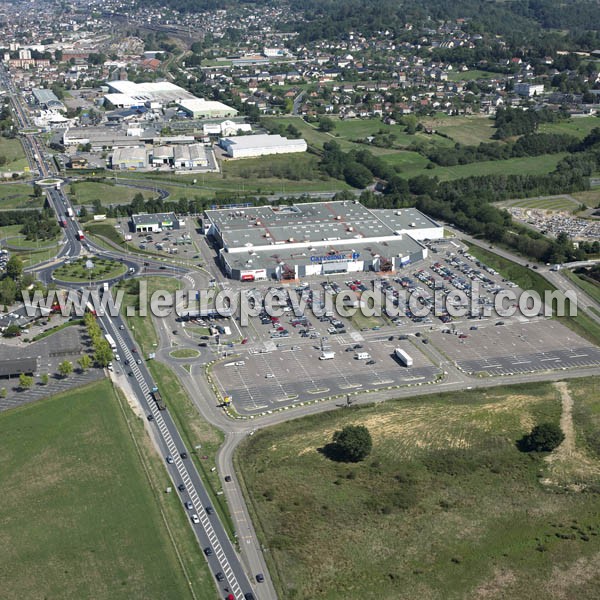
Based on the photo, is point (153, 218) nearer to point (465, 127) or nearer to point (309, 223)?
point (309, 223)

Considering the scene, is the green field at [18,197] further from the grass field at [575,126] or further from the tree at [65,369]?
the grass field at [575,126]

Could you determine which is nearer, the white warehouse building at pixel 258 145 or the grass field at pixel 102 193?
the grass field at pixel 102 193

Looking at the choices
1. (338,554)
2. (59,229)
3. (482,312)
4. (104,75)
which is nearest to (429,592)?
(338,554)

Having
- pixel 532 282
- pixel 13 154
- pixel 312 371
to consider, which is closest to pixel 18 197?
pixel 13 154

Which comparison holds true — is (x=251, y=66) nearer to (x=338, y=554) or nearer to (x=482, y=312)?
(x=482, y=312)

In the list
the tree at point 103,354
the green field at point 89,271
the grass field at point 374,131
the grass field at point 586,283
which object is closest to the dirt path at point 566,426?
the grass field at point 586,283

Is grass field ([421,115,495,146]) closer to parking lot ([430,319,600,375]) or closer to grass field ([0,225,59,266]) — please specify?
parking lot ([430,319,600,375])
